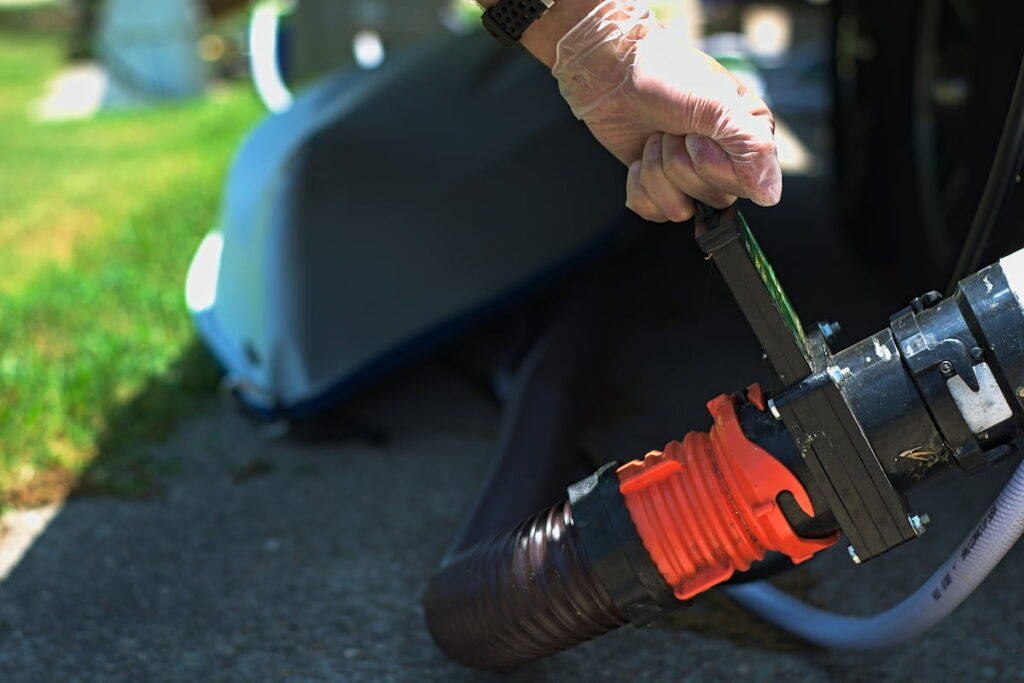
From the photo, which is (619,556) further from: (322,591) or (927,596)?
(322,591)

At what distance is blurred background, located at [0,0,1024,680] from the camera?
7.45ft

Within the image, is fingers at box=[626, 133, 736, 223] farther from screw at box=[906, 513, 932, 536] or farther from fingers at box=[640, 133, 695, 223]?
screw at box=[906, 513, 932, 536]

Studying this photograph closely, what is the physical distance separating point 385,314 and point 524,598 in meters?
1.50

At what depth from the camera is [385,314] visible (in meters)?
2.98

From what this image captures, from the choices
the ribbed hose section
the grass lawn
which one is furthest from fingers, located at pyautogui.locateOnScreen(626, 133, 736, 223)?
the grass lawn

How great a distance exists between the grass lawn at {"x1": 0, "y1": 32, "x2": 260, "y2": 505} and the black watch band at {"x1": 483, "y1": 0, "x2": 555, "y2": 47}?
67.2 inches

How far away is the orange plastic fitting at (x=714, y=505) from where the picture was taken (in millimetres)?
1431

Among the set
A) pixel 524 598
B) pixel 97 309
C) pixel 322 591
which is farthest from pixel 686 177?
pixel 97 309

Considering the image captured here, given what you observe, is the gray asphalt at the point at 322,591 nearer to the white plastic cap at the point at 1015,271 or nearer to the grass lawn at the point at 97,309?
the grass lawn at the point at 97,309

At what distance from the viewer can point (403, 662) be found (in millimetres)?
1933

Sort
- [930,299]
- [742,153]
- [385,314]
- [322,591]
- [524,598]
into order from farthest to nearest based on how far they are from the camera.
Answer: [385,314]
[322,591]
[524,598]
[930,299]
[742,153]

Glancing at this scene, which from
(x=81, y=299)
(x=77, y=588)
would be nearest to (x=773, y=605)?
(x=77, y=588)

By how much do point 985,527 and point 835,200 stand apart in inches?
127

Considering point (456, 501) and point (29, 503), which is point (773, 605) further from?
point (29, 503)
